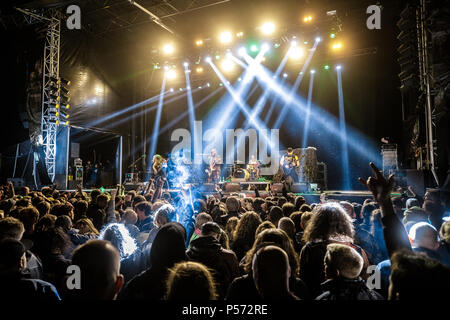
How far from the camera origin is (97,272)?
153 cm

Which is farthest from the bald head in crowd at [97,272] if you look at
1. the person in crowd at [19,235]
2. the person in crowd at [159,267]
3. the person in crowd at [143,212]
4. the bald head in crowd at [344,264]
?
the person in crowd at [143,212]

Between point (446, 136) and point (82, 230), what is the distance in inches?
339

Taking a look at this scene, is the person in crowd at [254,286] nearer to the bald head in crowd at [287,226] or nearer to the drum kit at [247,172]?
the bald head in crowd at [287,226]

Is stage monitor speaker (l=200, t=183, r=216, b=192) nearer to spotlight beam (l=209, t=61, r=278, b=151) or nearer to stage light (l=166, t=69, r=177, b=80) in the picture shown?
spotlight beam (l=209, t=61, r=278, b=151)

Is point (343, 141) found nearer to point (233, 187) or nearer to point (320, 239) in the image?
point (233, 187)

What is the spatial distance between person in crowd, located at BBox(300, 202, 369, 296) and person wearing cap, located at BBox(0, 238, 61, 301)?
1.75 meters

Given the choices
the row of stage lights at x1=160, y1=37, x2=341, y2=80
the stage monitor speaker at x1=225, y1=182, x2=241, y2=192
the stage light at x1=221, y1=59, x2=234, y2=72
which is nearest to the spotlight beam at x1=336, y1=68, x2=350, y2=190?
the row of stage lights at x1=160, y1=37, x2=341, y2=80

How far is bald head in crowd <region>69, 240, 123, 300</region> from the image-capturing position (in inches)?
58.8

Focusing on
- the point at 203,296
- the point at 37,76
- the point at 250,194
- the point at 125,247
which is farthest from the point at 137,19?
the point at 203,296

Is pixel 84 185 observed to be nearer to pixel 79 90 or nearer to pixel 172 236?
pixel 79 90

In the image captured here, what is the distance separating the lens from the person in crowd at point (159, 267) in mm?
1816

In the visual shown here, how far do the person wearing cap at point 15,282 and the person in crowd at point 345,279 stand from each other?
5.11 ft

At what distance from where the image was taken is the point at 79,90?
1434cm

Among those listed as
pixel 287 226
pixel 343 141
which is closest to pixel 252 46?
pixel 343 141
